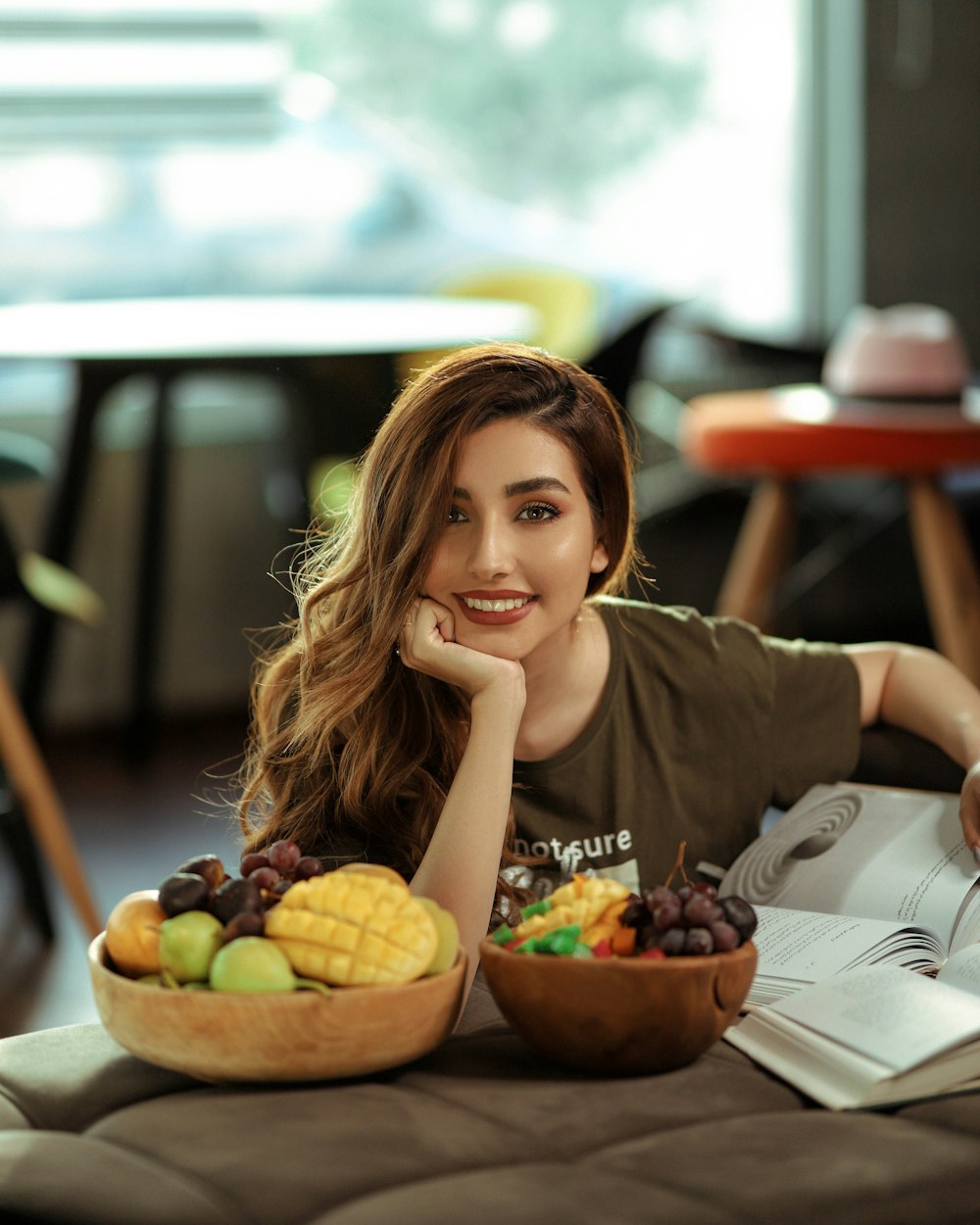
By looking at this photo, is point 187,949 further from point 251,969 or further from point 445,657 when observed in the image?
point 445,657

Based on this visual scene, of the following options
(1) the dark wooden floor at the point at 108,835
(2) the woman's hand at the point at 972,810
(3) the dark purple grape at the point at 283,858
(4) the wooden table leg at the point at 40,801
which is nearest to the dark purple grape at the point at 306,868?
(3) the dark purple grape at the point at 283,858

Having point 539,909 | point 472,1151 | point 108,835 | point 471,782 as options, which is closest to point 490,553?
point 471,782

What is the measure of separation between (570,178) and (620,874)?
3.61 m

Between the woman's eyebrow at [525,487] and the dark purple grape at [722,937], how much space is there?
45 centimetres

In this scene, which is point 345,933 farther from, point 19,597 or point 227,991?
point 19,597

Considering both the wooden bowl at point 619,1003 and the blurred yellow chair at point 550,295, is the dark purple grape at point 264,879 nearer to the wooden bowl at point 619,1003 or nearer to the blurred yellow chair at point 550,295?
the wooden bowl at point 619,1003

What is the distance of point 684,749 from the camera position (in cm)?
169

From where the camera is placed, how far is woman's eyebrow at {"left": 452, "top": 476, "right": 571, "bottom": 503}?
143 centimetres

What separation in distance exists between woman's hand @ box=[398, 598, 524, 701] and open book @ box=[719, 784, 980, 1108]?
324mm

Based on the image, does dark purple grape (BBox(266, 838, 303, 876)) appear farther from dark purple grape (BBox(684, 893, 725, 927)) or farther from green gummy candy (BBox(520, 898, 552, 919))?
dark purple grape (BBox(684, 893, 725, 927))

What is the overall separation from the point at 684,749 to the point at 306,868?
0.59m

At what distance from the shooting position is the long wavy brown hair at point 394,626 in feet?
4.69

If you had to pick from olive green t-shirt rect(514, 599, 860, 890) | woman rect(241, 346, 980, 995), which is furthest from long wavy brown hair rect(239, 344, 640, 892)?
olive green t-shirt rect(514, 599, 860, 890)

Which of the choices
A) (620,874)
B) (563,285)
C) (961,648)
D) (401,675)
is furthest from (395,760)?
(563,285)
